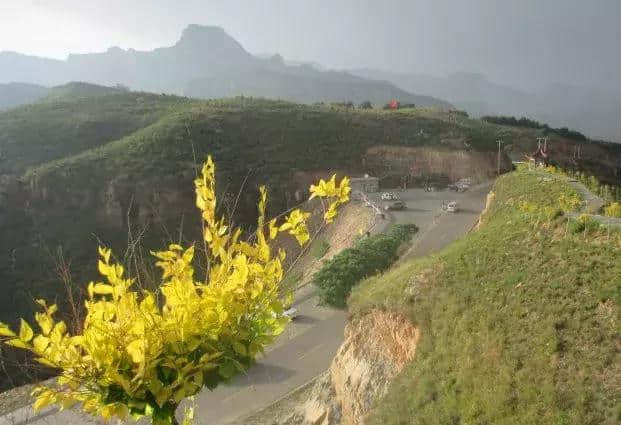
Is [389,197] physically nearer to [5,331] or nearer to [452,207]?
[452,207]

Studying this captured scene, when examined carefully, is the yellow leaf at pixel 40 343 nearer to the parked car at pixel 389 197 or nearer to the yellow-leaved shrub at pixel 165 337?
the yellow-leaved shrub at pixel 165 337

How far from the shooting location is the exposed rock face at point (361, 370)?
10344 mm

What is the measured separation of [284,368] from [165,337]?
14259 millimetres

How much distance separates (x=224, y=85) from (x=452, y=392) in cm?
18657

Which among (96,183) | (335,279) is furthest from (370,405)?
(96,183)

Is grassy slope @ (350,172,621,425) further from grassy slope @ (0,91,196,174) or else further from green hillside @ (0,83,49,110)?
green hillside @ (0,83,49,110)

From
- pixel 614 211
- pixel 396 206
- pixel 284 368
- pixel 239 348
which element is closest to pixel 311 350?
pixel 284 368

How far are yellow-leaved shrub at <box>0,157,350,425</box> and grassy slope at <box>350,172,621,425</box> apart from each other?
5931 millimetres

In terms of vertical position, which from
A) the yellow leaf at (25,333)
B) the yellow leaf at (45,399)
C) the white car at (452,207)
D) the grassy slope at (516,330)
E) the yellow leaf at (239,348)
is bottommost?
the white car at (452,207)

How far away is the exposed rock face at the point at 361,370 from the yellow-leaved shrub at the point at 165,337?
8.38 meters

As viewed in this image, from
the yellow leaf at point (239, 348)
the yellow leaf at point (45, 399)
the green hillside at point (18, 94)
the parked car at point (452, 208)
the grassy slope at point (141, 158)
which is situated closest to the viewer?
the yellow leaf at point (45, 399)

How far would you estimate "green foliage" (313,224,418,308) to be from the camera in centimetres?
1825

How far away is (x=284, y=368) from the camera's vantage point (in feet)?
50.8

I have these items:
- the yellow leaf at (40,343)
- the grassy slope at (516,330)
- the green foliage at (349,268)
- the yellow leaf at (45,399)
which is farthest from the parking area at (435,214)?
the yellow leaf at (40,343)
